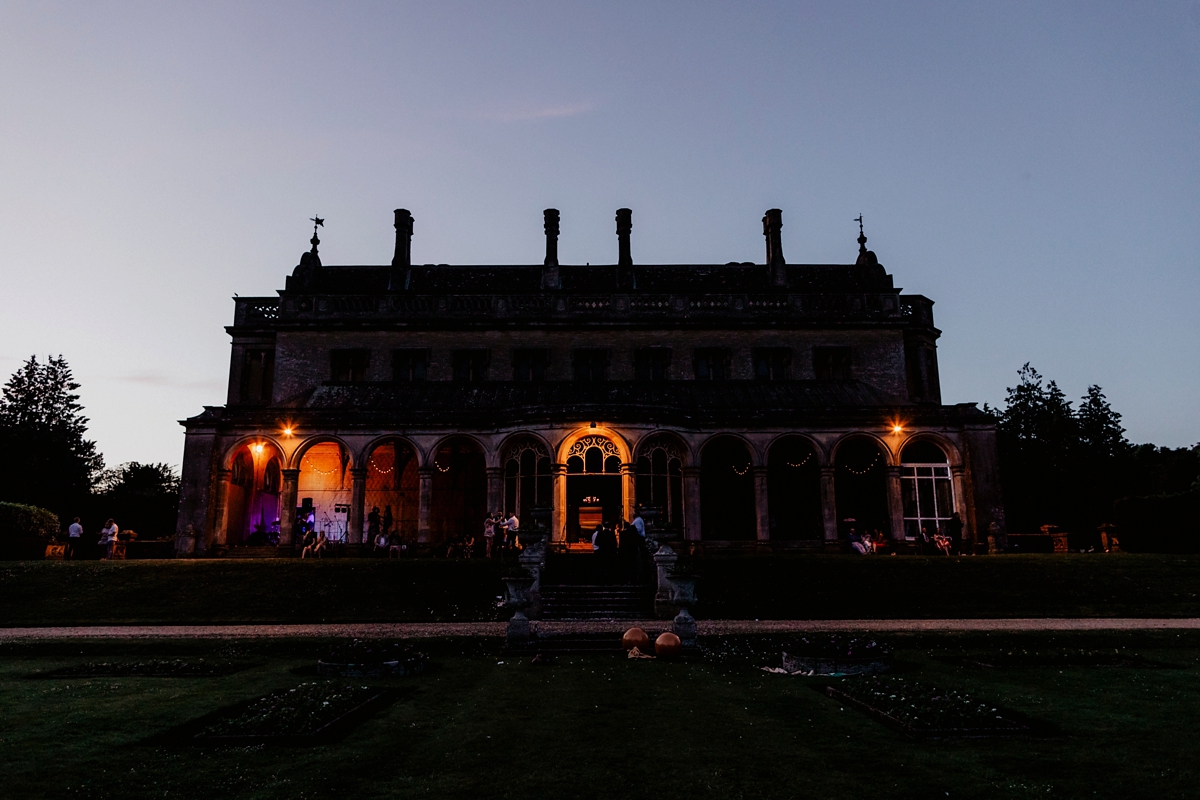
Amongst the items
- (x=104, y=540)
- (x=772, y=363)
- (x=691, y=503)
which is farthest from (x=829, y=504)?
(x=104, y=540)

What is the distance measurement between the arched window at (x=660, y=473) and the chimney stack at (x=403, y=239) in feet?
63.1

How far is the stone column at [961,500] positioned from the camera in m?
32.8

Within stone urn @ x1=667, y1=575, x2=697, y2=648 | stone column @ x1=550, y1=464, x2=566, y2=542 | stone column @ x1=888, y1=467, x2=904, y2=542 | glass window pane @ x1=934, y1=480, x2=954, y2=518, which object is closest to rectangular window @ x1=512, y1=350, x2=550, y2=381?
stone column @ x1=550, y1=464, x2=566, y2=542

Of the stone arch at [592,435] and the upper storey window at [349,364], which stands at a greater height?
the upper storey window at [349,364]

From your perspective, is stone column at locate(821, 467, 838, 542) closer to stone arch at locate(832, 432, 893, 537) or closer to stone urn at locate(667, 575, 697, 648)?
stone arch at locate(832, 432, 893, 537)

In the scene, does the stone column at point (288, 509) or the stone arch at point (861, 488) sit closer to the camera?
the stone column at point (288, 509)

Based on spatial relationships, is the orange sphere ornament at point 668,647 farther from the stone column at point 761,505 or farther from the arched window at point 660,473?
the stone column at point 761,505

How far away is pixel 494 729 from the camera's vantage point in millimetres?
8344

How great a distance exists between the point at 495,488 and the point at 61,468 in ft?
110

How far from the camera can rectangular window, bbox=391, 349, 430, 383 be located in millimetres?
38781

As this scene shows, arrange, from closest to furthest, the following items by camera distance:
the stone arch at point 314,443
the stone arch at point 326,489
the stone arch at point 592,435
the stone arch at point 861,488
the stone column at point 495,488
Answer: the stone arch at point 592,435 < the stone column at point 495,488 < the stone arch at point 314,443 < the stone arch at point 326,489 < the stone arch at point 861,488

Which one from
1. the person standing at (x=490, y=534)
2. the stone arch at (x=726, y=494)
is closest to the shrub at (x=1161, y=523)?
the stone arch at (x=726, y=494)

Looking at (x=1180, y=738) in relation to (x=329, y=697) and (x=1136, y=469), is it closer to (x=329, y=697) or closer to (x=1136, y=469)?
(x=329, y=697)

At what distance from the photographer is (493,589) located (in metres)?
22.4
